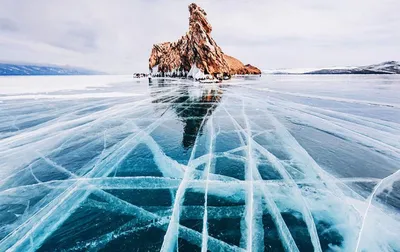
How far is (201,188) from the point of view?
189 inches

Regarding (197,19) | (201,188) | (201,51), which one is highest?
(197,19)

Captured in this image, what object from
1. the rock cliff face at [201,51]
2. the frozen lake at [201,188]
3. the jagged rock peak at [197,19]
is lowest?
the frozen lake at [201,188]

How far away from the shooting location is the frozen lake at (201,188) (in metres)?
3.43

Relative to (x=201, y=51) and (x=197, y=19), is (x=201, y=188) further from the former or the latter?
(x=197, y=19)

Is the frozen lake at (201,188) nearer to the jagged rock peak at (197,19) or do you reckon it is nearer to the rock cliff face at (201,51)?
the rock cliff face at (201,51)

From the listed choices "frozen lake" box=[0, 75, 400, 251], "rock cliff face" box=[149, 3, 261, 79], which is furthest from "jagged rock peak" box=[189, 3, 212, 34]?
"frozen lake" box=[0, 75, 400, 251]

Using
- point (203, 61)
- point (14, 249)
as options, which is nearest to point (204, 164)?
point (14, 249)

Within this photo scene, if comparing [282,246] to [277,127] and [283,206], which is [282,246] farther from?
[277,127]

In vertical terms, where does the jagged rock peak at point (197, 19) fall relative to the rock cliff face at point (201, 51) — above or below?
above

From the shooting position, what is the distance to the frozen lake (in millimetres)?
3430

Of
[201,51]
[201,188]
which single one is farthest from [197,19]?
[201,188]

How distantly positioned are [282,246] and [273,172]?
8.06 feet

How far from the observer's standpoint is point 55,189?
4871 millimetres

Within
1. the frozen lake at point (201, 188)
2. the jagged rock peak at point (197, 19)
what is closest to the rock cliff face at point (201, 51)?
the jagged rock peak at point (197, 19)
